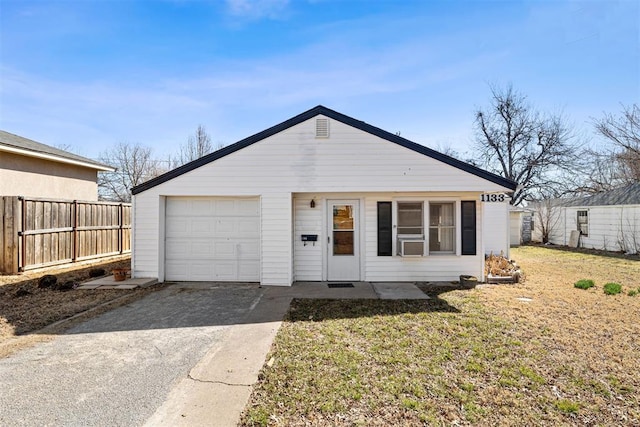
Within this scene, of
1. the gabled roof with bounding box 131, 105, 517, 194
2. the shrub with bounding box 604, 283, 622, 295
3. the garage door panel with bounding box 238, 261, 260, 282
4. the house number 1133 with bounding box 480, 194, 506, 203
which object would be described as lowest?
the shrub with bounding box 604, 283, 622, 295

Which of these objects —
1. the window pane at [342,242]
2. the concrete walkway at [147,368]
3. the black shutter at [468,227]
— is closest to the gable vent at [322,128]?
the window pane at [342,242]

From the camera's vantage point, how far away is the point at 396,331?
476 cm

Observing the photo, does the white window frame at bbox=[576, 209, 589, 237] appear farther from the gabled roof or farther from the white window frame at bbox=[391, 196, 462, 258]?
the white window frame at bbox=[391, 196, 462, 258]

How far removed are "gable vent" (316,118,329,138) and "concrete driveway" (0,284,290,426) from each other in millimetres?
4155

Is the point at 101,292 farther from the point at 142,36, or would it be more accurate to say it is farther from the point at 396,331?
the point at 142,36

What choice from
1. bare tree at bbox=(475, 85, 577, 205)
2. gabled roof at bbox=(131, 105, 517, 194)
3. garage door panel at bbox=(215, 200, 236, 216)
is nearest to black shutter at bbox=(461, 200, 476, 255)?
gabled roof at bbox=(131, 105, 517, 194)

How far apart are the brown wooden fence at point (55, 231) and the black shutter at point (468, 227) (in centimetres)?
1144

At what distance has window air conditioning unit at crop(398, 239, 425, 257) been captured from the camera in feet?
26.6

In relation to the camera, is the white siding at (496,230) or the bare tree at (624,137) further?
the bare tree at (624,137)

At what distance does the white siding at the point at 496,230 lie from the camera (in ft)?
38.8

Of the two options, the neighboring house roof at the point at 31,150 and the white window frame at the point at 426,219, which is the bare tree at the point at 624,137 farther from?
the neighboring house roof at the point at 31,150

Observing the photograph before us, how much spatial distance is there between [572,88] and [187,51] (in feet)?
47.0

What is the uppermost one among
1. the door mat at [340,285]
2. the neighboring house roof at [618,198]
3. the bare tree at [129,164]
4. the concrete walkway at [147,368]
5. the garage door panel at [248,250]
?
the bare tree at [129,164]

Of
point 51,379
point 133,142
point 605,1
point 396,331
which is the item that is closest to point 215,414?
point 51,379
